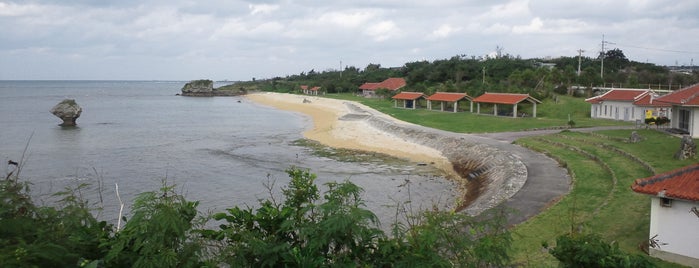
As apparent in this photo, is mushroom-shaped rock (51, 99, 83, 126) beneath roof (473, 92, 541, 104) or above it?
beneath

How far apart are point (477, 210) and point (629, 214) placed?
16.3ft

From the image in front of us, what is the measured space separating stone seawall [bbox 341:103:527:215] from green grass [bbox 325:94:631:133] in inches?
134

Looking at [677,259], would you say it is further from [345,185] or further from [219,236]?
[219,236]

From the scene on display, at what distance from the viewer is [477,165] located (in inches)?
1163

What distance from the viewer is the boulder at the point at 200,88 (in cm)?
14988

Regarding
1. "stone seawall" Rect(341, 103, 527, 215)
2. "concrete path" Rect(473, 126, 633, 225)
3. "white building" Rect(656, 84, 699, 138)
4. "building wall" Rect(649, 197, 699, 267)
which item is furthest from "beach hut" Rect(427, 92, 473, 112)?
"building wall" Rect(649, 197, 699, 267)

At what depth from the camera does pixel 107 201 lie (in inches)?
901

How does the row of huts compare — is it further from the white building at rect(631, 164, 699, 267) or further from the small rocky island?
the small rocky island

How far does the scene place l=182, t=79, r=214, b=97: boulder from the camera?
149875 millimetres

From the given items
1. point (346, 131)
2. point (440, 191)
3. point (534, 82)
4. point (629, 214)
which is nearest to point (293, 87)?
point (534, 82)

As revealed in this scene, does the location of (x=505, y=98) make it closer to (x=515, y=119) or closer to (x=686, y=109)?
(x=515, y=119)

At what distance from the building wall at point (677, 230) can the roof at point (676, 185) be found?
213 mm

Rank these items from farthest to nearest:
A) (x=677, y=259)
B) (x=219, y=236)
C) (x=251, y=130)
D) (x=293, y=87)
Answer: (x=293, y=87) → (x=251, y=130) → (x=677, y=259) → (x=219, y=236)

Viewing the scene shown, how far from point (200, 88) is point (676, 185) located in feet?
485
